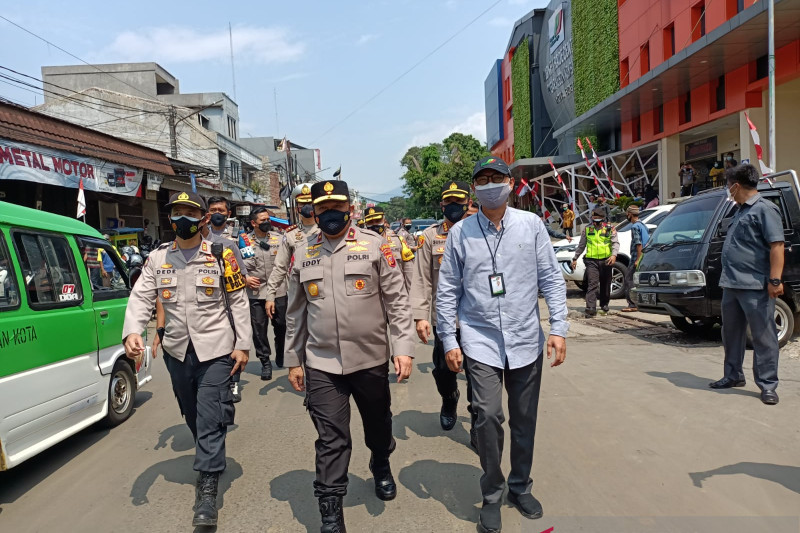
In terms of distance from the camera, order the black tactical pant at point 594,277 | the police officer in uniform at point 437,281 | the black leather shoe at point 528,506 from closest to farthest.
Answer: the black leather shoe at point 528,506 < the police officer in uniform at point 437,281 < the black tactical pant at point 594,277

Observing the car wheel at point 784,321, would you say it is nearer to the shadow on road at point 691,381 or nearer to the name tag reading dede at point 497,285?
the shadow on road at point 691,381

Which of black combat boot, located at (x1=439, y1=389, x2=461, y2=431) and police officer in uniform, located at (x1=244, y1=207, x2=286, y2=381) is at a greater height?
police officer in uniform, located at (x1=244, y1=207, x2=286, y2=381)

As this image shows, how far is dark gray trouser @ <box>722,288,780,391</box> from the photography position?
16.4 ft

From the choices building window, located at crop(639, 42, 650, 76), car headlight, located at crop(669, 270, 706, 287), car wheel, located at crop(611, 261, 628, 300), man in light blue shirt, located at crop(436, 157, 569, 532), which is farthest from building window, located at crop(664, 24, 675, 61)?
man in light blue shirt, located at crop(436, 157, 569, 532)

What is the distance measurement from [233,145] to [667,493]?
116 ft

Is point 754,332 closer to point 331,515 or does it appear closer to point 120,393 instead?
point 331,515

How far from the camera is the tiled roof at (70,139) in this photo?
13047 mm

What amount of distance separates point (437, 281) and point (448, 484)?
5.40 feet

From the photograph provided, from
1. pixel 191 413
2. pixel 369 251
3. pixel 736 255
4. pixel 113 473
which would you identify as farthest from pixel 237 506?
pixel 736 255

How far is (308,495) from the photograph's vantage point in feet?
12.1

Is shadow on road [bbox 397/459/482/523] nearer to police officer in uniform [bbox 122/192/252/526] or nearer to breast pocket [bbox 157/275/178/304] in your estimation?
police officer in uniform [bbox 122/192/252/526]

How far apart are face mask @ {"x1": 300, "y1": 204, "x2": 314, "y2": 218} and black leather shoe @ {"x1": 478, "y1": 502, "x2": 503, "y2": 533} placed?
419 centimetres

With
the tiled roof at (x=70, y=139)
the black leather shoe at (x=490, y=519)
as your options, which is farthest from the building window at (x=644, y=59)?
the black leather shoe at (x=490, y=519)

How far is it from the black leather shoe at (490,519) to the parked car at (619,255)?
27.4 feet
